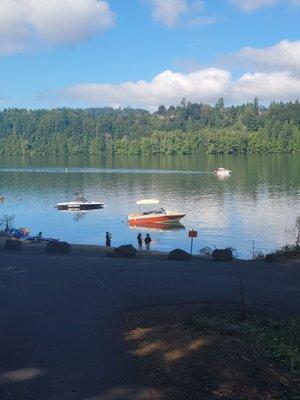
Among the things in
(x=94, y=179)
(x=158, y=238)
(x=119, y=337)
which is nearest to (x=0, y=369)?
(x=119, y=337)

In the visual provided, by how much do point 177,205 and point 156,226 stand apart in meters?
11.6

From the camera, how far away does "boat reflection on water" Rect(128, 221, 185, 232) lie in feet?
160

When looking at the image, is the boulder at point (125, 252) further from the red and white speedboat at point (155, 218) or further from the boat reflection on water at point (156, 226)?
the red and white speedboat at point (155, 218)

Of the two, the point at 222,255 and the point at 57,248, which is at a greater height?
the point at 57,248

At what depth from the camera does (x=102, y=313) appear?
13.2m

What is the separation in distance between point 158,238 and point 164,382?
1407 inches

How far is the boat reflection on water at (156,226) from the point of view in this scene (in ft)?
160

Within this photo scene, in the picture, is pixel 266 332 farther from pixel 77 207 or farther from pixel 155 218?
pixel 77 207

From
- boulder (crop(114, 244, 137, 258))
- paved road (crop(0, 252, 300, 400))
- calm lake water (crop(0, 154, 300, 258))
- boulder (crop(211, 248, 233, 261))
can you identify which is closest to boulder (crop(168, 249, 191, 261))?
boulder (crop(211, 248, 233, 261))

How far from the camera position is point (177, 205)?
61750mm

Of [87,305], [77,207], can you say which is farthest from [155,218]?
[87,305]

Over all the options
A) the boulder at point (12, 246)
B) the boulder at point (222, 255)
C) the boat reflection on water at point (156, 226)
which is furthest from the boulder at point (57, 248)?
the boat reflection on water at point (156, 226)

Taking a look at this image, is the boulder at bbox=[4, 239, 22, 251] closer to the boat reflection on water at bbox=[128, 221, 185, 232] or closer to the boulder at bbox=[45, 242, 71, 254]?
the boulder at bbox=[45, 242, 71, 254]

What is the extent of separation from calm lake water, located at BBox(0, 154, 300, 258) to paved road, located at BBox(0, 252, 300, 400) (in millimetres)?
16862
